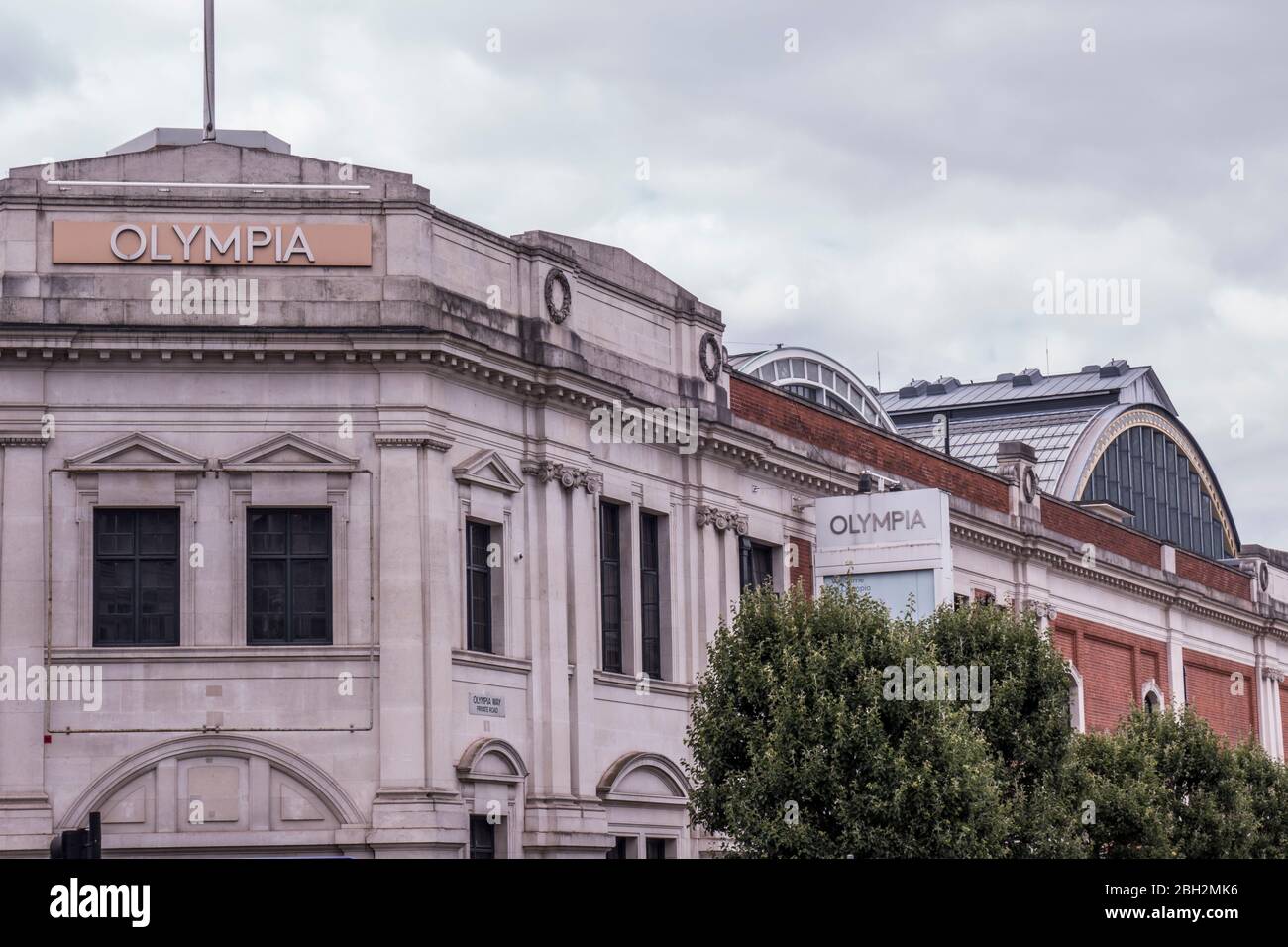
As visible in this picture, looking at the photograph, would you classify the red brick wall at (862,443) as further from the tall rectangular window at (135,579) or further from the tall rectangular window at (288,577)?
the tall rectangular window at (135,579)

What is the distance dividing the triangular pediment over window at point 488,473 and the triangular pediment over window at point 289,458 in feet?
6.98

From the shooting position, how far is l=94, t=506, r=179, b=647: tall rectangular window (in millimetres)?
34500

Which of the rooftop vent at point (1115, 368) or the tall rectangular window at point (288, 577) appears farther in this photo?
the rooftop vent at point (1115, 368)

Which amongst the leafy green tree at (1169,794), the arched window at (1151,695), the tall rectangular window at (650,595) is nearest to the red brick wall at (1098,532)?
the arched window at (1151,695)

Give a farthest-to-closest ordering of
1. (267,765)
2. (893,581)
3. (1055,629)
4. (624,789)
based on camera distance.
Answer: (1055,629) < (893,581) < (624,789) < (267,765)

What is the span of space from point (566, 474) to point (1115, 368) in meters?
53.3

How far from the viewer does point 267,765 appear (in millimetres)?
34312

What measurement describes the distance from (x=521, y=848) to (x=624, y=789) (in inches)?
132

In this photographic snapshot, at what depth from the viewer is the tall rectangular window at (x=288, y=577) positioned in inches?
1378

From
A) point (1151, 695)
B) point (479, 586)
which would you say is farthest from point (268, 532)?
point (1151, 695)

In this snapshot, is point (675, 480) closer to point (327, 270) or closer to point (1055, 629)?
point (327, 270)
